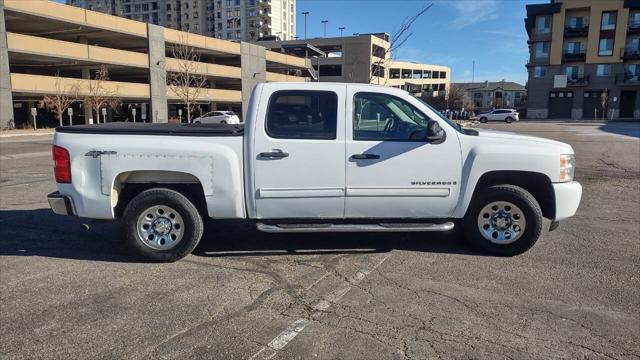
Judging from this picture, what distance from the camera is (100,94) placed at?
138 feet

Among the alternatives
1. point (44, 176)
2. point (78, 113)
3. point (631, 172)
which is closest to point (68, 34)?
Answer: point (78, 113)

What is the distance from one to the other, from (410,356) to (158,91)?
163 feet

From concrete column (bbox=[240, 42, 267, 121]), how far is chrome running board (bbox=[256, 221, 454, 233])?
56874 mm

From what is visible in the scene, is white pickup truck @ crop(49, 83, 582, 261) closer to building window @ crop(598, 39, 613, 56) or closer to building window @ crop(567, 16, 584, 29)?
building window @ crop(567, 16, 584, 29)

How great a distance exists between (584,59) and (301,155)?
255 ft

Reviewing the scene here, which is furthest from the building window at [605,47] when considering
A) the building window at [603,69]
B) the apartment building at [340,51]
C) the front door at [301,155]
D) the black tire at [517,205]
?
the front door at [301,155]

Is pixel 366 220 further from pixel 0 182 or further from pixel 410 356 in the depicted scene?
pixel 0 182

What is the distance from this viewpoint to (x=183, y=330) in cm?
370

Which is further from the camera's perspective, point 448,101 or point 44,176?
point 448,101

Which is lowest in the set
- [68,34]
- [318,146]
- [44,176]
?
[44,176]

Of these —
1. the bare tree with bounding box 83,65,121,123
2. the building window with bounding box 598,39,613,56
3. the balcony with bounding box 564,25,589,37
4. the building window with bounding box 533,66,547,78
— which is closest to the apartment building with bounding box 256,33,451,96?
the building window with bounding box 533,66,547,78

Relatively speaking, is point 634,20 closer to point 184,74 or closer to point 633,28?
point 633,28

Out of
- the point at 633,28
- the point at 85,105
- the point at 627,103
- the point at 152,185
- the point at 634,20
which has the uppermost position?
the point at 634,20

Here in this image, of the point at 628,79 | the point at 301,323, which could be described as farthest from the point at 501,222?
the point at 628,79
